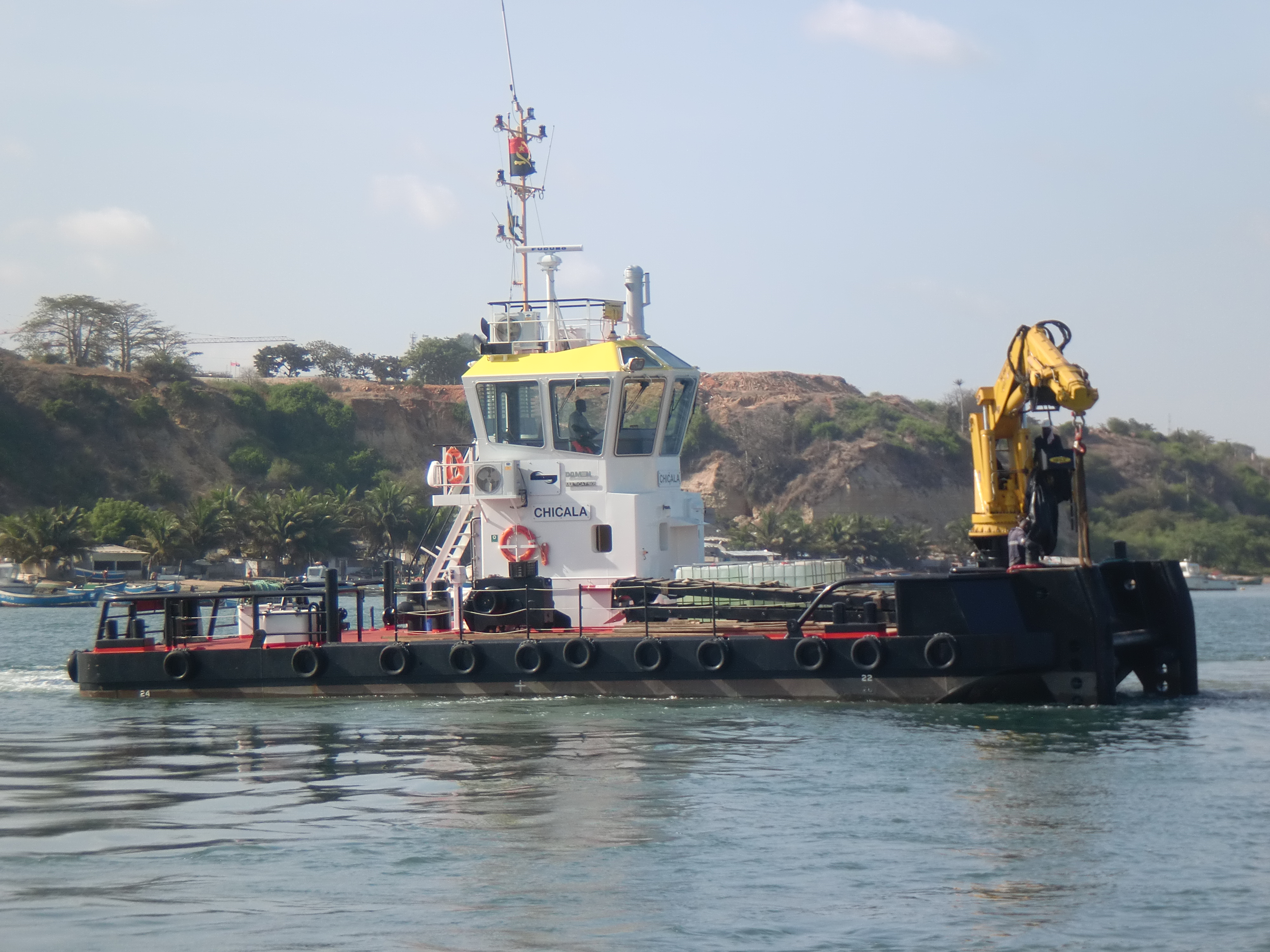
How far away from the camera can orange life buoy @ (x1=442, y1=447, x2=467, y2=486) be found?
18578 millimetres

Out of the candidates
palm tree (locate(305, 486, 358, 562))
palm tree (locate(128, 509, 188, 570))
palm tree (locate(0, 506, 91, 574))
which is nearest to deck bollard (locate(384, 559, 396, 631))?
palm tree (locate(0, 506, 91, 574))

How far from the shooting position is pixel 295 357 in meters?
106

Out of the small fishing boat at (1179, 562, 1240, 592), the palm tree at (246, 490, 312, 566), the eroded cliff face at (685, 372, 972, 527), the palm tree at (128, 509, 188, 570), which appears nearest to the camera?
the palm tree at (128, 509, 188, 570)

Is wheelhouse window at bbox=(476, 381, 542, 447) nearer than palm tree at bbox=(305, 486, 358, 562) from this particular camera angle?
Yes

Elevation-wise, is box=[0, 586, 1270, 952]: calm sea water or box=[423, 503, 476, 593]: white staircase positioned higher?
box=[423, 503, 476, 593]: white staircase

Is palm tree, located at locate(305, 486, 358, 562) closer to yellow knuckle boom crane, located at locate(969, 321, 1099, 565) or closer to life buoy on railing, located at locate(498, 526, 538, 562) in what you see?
life buoy on railing, located at locate(498, 526, 538, 562)

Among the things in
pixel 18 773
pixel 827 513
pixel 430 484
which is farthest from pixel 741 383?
pixel 18 773

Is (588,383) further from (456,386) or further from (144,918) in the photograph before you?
(456,386)

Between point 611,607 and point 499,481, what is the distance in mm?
2257

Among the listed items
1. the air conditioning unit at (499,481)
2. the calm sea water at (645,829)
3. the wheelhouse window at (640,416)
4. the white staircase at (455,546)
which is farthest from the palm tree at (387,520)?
the calm sea water at (645,829)

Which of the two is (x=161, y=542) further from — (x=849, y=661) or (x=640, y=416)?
(x=849, y=661)

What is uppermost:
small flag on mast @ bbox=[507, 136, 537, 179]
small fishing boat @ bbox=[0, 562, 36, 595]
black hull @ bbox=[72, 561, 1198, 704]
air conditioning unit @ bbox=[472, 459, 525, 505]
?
small flag on mast @ bbox=[507, 136, 537, 179]

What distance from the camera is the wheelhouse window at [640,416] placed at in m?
18.2

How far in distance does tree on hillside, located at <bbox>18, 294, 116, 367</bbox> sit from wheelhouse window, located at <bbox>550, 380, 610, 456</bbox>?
81.2m
